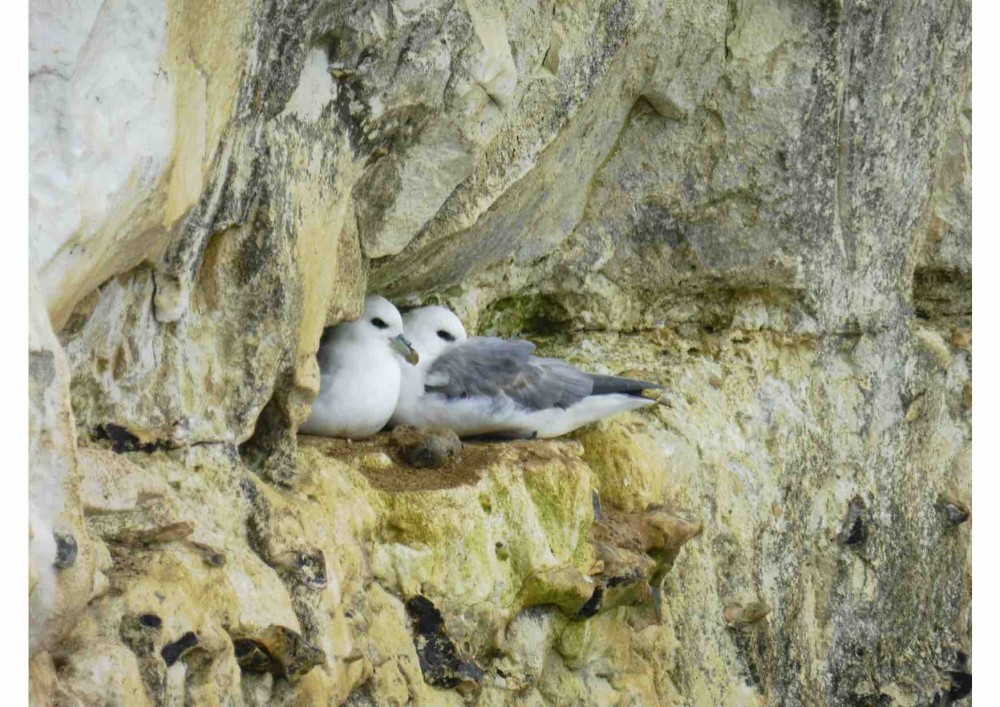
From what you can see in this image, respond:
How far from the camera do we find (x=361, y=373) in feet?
12.8

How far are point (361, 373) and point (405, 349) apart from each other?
148 millimetres

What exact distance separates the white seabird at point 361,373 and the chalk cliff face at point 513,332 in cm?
9

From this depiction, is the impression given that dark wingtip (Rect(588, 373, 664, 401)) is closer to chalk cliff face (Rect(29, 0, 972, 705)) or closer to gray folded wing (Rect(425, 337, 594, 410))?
gray folded wing (Rect(425, 337, 594, 410))

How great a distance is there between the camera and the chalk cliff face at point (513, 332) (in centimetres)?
265

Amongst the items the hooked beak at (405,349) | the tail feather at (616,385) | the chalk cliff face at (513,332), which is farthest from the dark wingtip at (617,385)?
the hooked beak at (405,349)

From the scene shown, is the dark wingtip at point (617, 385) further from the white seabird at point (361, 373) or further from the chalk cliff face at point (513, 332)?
the white seabird at point (361, 373)

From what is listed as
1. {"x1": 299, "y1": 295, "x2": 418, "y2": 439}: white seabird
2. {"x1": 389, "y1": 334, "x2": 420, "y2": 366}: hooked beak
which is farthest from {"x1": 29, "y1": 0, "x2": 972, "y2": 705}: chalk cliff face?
{"x1": 389, "y1": 334, "x2": 420, "y2": 366}: hooked beak

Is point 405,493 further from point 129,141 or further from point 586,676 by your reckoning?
point 129,141

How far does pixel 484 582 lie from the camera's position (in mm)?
3674

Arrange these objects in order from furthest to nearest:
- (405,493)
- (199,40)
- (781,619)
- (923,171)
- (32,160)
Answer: (923,171) < (781,619) < (405,493) < (199,40) < (32,160)

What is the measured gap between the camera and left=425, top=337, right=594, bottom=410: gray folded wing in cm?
407

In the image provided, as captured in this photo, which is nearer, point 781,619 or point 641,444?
point 641,444

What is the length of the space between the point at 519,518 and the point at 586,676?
0.56 m

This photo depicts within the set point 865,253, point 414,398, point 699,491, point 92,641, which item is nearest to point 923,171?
point 865,253
